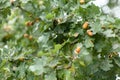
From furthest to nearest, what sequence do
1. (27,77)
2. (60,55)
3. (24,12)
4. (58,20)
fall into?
(24,12)
(27,77)
(58,20)
(60,55)

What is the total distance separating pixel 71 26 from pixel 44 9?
267mm

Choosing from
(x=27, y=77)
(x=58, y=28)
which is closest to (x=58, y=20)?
(x=58, y=28)

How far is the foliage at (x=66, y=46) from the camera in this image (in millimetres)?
1859

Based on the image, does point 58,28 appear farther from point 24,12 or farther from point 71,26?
point 24,12

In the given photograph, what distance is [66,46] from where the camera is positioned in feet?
6.24

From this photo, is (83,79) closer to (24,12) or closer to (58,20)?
(58,20)

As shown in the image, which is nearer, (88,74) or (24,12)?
(88,74)

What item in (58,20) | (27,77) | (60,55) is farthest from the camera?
(27,77)

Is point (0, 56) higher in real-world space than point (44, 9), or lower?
lower

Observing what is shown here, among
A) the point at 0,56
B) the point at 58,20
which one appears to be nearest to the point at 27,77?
the point at 0,56

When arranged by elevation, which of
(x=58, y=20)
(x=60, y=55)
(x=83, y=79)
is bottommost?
(x=83, y=79)

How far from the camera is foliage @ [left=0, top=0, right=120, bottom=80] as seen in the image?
186 centimetres

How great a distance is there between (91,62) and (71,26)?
0.19 m

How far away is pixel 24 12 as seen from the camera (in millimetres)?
2295
